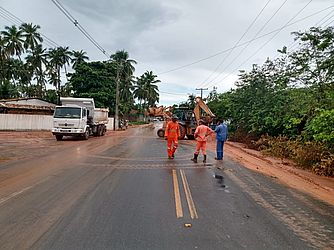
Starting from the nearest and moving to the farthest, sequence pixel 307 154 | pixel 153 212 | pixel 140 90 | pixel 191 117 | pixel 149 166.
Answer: pixel 153 212
pixel 149 166
pixel 307 154
pixel 191 117
pixel 140 90

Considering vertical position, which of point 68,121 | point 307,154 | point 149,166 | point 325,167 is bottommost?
point 149,166

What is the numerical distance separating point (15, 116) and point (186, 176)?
27.5 metres

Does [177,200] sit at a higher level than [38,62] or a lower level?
lower

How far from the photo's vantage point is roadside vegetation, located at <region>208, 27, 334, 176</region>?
12.5 metres

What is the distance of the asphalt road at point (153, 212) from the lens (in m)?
4.48

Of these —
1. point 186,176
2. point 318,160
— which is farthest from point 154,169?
point 318,160

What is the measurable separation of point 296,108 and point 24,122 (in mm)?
26780

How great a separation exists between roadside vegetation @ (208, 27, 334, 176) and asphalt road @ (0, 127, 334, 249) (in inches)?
155

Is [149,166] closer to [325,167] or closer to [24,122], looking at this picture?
[325,167]

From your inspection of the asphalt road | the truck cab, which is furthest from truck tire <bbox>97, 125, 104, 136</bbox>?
the asphalt road

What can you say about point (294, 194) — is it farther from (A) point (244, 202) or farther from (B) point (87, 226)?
(B) point (87, 226)

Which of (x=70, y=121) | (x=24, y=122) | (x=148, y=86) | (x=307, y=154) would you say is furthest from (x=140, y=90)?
(x=307, y=154)

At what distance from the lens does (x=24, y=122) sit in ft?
108

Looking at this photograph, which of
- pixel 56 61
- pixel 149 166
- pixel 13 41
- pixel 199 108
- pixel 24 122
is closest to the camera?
pixel 149 166
